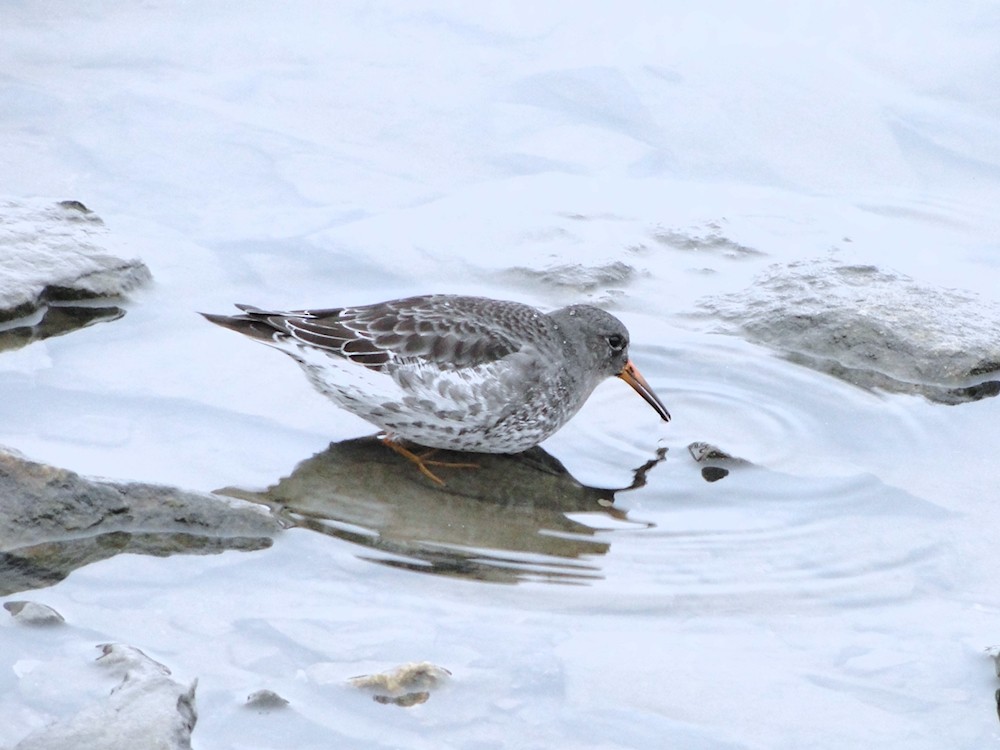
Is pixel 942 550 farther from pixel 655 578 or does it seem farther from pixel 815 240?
pixel 815 240

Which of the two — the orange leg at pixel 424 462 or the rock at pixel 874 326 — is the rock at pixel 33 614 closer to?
the orange leg at pixel 424 462

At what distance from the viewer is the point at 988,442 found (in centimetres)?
→ 775

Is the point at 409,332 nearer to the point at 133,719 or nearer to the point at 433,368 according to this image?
the point at 433,368

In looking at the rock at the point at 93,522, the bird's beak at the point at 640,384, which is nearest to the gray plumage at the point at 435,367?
the bird's beak at the point at 640,384

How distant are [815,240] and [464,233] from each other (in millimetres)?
2558

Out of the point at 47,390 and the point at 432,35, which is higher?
the point at 432,35

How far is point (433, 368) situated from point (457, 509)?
0.81 metres

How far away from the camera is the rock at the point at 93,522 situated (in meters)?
5.76

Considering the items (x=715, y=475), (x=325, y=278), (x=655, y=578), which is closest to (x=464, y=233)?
(x=325, y=278)

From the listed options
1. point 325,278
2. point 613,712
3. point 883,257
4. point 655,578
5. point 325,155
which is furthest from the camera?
point 325,155

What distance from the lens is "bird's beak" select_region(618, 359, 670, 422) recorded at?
7.92 m

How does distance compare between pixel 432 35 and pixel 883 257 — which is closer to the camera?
pixel 883 257

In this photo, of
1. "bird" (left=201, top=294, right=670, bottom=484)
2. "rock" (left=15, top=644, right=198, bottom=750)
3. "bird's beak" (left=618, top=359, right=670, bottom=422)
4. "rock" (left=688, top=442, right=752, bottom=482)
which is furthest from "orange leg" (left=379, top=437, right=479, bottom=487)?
"rock" (left=15, top=644, right=198, bottom=750)

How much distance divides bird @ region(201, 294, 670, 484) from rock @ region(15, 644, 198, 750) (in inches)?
99.2
